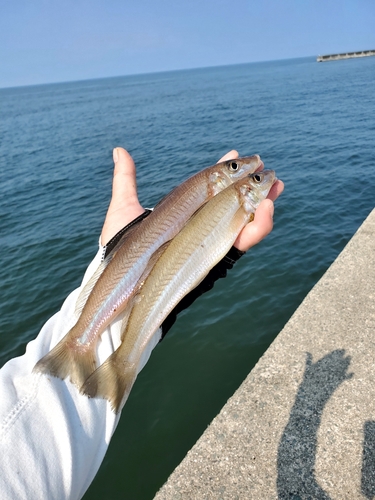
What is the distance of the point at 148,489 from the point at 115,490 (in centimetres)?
54

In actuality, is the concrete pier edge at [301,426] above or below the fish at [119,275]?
below

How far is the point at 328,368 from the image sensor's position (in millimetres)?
4848

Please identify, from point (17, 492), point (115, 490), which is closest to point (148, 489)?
point (115, 490)

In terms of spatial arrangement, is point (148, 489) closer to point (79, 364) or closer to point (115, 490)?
point (115, 490)

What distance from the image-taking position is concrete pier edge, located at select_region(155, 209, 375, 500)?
368cm

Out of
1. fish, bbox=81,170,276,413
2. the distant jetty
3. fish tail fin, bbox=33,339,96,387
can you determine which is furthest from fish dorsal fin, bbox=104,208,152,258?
the distant jetty

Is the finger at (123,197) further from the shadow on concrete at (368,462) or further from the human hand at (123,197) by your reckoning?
the shadow on concrete at (368,462)

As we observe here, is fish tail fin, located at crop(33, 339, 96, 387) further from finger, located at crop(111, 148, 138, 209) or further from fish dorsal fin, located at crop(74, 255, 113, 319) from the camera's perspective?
finger, located at crop(111, 148, 138, 209)

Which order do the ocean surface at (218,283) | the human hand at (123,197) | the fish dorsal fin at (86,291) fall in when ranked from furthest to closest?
the ocean surface at (218,283)
the human hand at (123,197)
the fish dorsal fin at (86,291)

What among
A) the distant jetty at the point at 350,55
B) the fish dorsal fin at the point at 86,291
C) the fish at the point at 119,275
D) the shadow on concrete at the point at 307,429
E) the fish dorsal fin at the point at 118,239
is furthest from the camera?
the distant jetty at the point at 350,55

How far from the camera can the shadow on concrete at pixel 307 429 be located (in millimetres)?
3627

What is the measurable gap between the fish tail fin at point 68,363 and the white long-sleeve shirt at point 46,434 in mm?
67

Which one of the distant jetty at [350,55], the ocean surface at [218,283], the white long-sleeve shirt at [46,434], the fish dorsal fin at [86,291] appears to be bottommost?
the ocean surface at [218,283]

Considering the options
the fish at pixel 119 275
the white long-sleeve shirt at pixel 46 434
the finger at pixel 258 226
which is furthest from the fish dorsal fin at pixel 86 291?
the finger at pixel 258 226
